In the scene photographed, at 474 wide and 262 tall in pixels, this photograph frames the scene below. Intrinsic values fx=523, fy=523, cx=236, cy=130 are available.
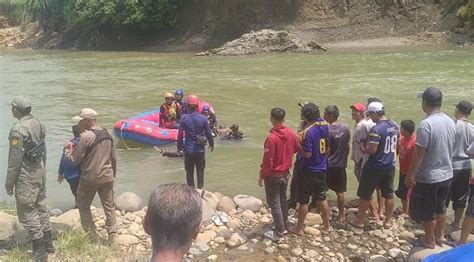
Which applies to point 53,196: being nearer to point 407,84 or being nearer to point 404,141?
point 404,141

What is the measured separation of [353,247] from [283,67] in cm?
2037

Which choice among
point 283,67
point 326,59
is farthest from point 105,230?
point 326,59

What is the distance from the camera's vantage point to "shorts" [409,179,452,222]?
530cm

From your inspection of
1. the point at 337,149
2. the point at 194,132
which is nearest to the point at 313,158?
the point at 337,149

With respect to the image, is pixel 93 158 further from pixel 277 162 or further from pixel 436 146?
pixel 436 146

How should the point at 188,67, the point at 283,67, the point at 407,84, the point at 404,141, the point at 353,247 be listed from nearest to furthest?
1. the point at 353,247
2. the point at 404,141
3. the point at 407,84
4. the point at 283,67
5. the point at 188,67

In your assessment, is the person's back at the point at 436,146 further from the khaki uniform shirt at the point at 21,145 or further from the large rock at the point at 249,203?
the khaki uniform shirt at the point at 21,145

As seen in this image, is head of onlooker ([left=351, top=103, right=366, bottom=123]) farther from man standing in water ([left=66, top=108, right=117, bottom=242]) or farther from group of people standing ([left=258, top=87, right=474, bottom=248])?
man standing in water ([left=66, top=108, right=117, bottom=242])

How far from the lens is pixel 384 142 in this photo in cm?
607

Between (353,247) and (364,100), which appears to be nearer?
(353,247)

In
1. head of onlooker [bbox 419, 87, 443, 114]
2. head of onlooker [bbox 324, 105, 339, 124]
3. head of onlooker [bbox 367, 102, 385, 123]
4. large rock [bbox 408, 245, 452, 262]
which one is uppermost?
head of onlooker [bbox 419, 87, 443, 114]

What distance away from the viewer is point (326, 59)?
28375 mm

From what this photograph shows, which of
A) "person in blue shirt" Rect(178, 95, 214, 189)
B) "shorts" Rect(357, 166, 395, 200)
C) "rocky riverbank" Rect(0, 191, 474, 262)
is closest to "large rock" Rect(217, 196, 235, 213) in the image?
"rocky riverbank" Rect(0, 191, 474, 262)

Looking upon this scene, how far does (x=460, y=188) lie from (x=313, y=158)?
1.70 m
